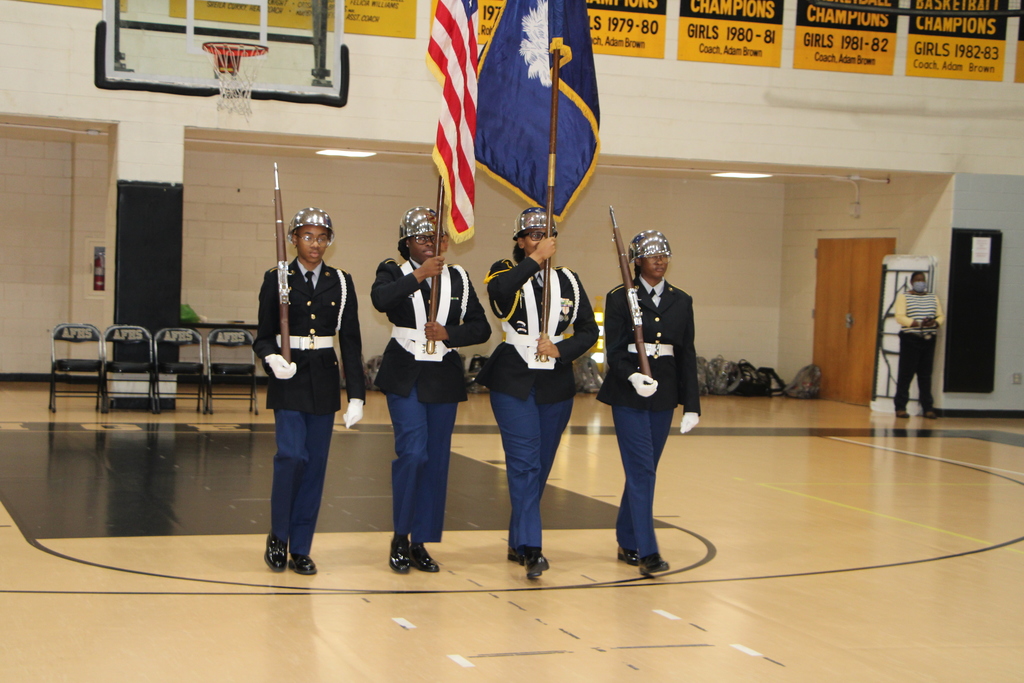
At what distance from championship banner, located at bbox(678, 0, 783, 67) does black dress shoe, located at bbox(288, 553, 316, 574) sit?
8793mm

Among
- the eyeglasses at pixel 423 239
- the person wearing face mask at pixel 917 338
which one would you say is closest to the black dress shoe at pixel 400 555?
the eyeglasses at pixel 423 239

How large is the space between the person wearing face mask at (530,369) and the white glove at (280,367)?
0.85m

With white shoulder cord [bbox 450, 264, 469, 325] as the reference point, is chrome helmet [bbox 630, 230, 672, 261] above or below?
above

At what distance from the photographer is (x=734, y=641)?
4137mm

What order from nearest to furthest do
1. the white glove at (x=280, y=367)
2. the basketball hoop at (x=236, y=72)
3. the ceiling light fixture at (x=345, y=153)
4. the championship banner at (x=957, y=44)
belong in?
the white glove at (x=280, y=367)
the basketball hoop at (x=236, y=72)
the championship banner at (x=957, y=44)
the ceiling light fixture at (x=345, y=153)

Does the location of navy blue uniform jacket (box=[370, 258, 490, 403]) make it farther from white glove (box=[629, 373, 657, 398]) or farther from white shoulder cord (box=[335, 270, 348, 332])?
white glove (box=[629, 373, 657, 398])

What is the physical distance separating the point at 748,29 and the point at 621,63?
5.12ft

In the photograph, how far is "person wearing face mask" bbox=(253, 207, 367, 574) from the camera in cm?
488

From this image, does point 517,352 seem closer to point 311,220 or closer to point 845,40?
point 311,220

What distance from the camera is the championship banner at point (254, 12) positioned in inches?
414

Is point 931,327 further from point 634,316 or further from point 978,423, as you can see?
point 634,316

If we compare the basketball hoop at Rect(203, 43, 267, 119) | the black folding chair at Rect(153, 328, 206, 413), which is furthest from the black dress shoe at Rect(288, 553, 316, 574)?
the basketball hoop at Rect(203, 43, 267, 119)

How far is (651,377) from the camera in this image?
5.15 metres

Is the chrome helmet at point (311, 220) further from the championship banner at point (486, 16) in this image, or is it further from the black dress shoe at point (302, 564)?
the championship banner at point (486, 16)
